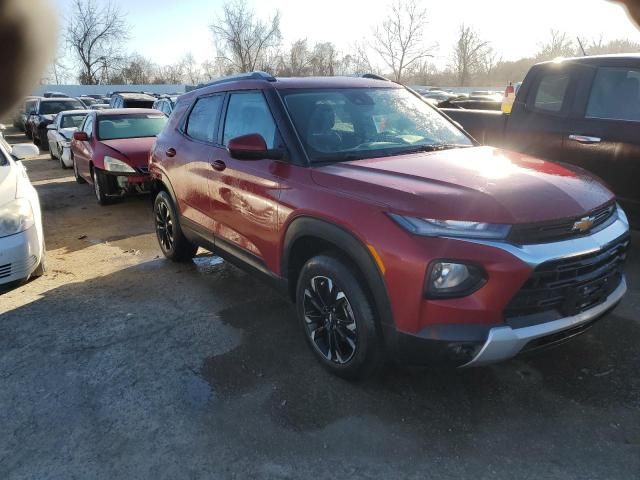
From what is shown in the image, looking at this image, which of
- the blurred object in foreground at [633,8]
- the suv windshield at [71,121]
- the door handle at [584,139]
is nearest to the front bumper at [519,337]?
the blurred object in foreground at [633,8]

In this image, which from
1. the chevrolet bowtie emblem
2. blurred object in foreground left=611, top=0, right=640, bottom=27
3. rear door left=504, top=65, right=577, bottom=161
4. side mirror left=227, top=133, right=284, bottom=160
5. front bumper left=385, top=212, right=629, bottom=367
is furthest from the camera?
rear door left=504, top=65, right=577, bottom=161

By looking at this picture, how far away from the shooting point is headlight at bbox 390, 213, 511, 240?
2402mm

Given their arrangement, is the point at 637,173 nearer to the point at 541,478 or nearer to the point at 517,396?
the point at 517,396

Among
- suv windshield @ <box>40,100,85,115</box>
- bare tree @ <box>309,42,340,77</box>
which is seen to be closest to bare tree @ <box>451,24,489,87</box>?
bare tree @ <box>309,42,340,77</box>

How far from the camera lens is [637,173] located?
14.5ft

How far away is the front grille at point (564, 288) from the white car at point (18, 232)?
11.4 ft

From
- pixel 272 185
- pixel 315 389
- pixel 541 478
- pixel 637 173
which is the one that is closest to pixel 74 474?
pixel 315 389

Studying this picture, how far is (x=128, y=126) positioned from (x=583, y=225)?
8294mm

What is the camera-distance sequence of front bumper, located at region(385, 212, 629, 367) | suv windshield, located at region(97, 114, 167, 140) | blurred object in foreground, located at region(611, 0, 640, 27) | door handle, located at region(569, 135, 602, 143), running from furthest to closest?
suv windshield, located at region(97, 114, 167, 140)
door handle, located at region(569, 135, 602, 143)
front bumper, located at region(385, 212, 629, 367)
blurred object in foreground, located at region(611, 0, 640, 27)

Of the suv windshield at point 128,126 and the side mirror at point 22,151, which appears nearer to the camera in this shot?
the side mirror at point 22,151

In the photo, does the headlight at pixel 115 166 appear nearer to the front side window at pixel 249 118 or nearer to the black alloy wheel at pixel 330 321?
the front side window at pixel 249 118

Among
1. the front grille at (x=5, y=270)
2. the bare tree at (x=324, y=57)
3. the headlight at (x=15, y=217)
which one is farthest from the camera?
the bare tree at (x=324, y=57)

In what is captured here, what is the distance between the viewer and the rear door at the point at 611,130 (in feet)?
14.5

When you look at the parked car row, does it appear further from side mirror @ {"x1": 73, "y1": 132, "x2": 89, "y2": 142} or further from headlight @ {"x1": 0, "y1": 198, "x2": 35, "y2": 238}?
side mirror @ {"x1": 73, "y1": 132, "x2": 89, "y2": 142}
